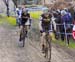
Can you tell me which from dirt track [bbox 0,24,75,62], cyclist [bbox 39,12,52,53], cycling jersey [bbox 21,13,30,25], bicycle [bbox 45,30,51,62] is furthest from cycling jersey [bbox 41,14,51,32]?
cycling jersey [bbox 21,13,30,25]

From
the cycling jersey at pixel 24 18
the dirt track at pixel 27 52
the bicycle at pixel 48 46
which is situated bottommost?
the dirt track at pixel 27 52

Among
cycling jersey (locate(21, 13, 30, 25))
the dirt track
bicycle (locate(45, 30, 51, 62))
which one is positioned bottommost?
the dirt track

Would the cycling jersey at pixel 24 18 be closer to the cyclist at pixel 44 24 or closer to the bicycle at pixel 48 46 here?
the cyclist at pixel 44 24

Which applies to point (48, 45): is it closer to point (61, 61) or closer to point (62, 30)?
point (61, 61)

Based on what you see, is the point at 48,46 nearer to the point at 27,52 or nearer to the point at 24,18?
the point at 27,52

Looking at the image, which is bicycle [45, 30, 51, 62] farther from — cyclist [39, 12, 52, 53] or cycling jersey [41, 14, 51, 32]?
cycling jersey [41, 14, 51, 32]

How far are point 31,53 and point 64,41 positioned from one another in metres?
3.58

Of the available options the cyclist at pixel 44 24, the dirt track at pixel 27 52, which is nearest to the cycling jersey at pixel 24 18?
the dirt track at pixel 27 52

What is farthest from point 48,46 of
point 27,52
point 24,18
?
point 24,18

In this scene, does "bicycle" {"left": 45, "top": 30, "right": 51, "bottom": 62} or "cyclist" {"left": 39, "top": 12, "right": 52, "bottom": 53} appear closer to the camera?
"cyclist" {"left": 39, "top": 12, "right": 52, "bottom": 53}

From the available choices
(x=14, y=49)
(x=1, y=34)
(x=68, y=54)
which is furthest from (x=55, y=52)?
(x=1, y=34)

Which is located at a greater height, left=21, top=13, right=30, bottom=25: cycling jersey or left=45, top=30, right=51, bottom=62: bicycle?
left=21, top=13, right=30, bottom=25: cycling jersey

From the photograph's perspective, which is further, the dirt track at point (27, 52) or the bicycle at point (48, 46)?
the dirt track at point (27, 52)

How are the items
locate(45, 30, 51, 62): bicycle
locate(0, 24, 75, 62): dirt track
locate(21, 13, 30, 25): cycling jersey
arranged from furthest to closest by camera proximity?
locate(21, 13, 30, 25): cycling jersey, locate(0, 24, 75, 62): dirt track, locate(45, 30, 51, 62): bicycle
